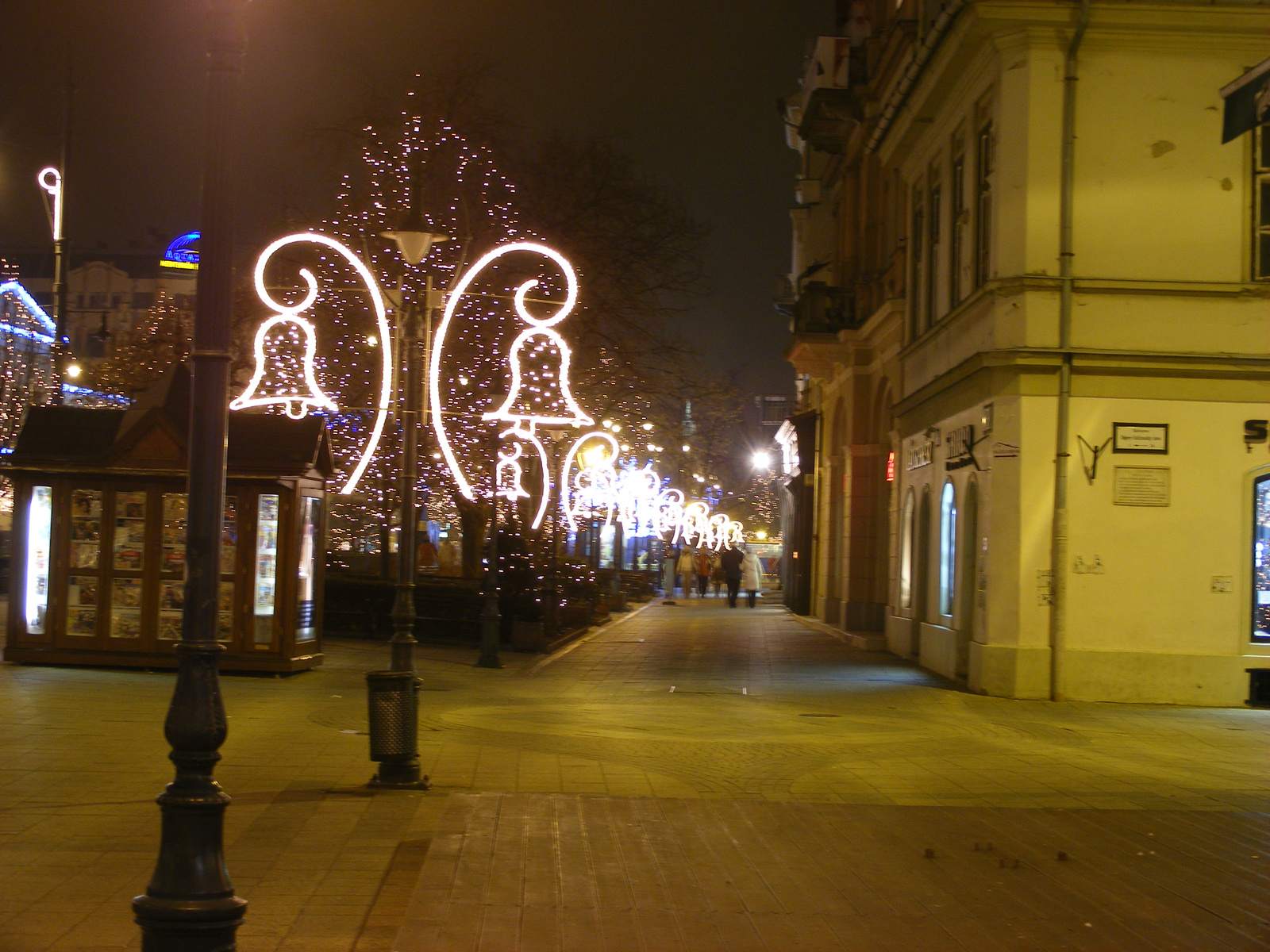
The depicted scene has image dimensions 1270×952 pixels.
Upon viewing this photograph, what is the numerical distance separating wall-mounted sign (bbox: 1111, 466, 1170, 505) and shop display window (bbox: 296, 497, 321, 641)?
32.1ft

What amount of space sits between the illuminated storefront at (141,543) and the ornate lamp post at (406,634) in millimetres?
5285

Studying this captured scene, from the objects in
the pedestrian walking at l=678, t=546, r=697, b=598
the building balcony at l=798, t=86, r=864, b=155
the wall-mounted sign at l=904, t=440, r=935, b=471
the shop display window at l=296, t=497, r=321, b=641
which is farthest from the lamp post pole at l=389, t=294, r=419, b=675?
the pedestrian walking at l=678, t=546, r=697, b=598

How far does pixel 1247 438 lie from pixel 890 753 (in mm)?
7210

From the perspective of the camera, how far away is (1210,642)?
55.7 ft

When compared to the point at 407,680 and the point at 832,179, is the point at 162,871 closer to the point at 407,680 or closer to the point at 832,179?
the point at 407,680

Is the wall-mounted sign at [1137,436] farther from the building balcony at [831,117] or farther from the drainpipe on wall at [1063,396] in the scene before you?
the building balcony at [831,117]

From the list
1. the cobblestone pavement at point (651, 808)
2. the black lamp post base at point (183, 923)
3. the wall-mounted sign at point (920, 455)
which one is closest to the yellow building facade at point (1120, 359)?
the cobblestone pavement at point (651, 808)

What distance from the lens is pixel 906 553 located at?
2358 cm

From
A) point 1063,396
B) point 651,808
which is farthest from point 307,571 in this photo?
point 1063,396

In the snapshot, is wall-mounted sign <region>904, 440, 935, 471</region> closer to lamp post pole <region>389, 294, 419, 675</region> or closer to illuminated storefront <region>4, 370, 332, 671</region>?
illuminated storefront <region>4, 370, 332, 671</region>

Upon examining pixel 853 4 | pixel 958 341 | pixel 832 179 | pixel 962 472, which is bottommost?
pixel 962 472

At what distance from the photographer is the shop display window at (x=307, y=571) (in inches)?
677

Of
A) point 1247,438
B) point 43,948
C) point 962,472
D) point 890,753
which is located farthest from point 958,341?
point 43,948

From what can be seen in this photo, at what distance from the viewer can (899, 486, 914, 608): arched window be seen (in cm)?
2323
